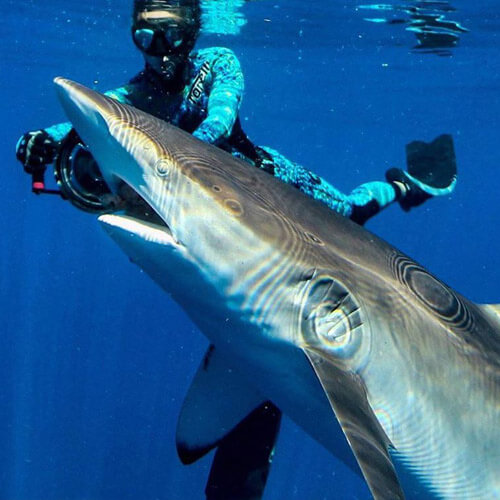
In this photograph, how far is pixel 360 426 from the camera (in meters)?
2.52

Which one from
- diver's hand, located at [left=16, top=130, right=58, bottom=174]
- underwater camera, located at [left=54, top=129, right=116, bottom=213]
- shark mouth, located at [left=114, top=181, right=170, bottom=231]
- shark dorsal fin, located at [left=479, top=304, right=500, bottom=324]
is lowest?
shark dorsal fin, located at [left=479, top=304, right=500, bottom=324]

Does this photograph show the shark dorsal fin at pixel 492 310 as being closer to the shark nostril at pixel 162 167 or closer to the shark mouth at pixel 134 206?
the shark mouth at pixel 134 206

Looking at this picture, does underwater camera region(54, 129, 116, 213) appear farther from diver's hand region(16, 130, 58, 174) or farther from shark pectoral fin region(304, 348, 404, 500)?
shark pectoral fin region(304, 348, 404, 500)

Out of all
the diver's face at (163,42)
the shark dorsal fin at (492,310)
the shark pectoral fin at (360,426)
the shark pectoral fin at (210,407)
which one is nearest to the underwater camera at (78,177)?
the shark pectoral fin at (210,407)

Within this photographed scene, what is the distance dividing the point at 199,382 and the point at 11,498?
1437cm

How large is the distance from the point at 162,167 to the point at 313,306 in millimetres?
947

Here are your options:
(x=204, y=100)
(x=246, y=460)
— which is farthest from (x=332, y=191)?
(x=246, y=460)

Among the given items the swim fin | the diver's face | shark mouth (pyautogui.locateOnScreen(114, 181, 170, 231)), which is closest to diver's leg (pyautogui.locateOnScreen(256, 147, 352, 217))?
the diver's face

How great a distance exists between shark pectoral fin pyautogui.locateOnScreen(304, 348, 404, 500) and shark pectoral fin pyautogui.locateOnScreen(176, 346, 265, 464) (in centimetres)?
136

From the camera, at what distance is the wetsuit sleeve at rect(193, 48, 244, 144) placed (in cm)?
434

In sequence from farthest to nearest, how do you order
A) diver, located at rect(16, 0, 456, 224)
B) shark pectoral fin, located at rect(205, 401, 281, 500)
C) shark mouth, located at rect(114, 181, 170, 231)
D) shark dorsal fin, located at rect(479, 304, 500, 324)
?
diver, located at rect(16, 0, 456, 224) < shark pectoral fin, located at rect(205, 401, 281, 500) < shark dorsal fin, located at rect(479, 304, 500, 324) < shark mouth, located at rect(114, 181, 170, 231)

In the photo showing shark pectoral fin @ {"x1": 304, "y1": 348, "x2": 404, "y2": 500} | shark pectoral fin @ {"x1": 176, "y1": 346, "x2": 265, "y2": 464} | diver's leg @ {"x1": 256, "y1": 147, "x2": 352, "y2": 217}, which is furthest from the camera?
diver's leg @ {"x1": 256, "y1": 147, "x2": 352, "y2": 217}

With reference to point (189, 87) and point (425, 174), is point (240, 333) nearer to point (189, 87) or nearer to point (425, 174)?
point (189, 87)

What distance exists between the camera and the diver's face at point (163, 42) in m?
6.38
